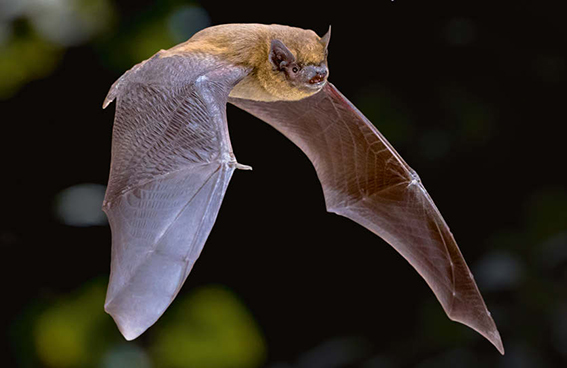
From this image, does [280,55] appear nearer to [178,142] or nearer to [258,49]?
[258,49]

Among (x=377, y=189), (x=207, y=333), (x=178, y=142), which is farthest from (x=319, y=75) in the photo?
(x=207, y=333)

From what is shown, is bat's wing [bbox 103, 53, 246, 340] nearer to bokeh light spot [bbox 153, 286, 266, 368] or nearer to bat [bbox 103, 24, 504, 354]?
bat [bbox 103, 24, 504, 354]

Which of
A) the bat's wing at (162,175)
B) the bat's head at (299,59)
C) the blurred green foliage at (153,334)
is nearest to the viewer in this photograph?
the bat's wing at (162,175)

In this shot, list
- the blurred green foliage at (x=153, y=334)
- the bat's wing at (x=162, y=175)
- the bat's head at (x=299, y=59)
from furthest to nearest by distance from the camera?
1. the blurred green foliage at (x=153, y=334)
2. the bat's head at (x=299, y=59)
3. the bat's wing at (x=162, y=175)

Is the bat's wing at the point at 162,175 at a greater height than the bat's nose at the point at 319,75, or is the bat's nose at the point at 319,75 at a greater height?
the bat's nose at the point at 319,75

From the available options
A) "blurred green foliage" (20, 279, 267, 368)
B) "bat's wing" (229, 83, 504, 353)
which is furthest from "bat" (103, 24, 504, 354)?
"blurred green foliage" (20, 279, 267, 368)

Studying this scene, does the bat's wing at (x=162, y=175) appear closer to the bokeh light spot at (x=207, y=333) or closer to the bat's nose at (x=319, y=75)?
the bat's nose at (x=319, y=75)

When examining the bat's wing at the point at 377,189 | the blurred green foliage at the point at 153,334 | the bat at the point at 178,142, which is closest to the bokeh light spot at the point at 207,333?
the blurred green foliage at the point at 153,334

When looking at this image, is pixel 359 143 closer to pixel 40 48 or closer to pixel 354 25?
pixel 354 25
